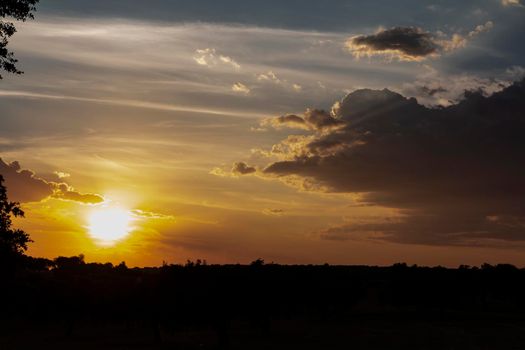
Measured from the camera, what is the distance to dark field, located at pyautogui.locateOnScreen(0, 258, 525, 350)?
9881 cm

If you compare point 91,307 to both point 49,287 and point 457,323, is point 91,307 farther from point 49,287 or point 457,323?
point 457,323

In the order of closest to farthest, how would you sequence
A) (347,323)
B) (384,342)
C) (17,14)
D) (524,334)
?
(17,14) → (384,342) → (524,334) → (347,323)

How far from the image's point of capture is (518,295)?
189 metres

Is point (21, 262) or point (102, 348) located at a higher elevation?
point (21, 262)

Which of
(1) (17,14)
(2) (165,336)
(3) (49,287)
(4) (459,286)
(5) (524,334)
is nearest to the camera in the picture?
(1) (17,14)

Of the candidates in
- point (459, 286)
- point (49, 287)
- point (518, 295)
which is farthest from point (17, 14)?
point (518, 295)

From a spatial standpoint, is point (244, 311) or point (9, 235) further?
point (244, 311)

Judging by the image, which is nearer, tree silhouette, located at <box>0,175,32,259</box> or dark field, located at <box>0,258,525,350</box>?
tree silhouette, located at <box>0,175,32,259</box>

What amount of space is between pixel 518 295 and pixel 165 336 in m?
114

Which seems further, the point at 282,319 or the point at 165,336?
the point at 282,319

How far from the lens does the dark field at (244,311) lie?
3890 inches

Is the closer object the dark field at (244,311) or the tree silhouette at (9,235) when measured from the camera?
the tree silhouette at (9,235)

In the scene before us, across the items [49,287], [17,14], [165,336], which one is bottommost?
[165,336]

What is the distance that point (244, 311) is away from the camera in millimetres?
101312
